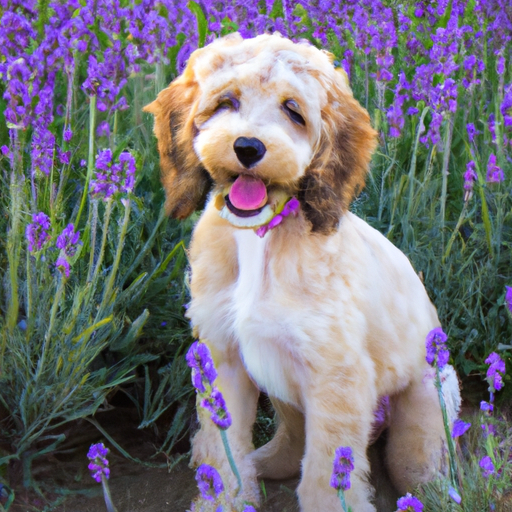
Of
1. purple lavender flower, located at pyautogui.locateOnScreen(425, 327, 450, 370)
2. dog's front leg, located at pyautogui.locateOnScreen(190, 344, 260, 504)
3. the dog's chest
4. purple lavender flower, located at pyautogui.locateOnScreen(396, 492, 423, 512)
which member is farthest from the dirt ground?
purple lavender flower, located at pyautogui.locateOnScreen(425, 327, 450, 370)

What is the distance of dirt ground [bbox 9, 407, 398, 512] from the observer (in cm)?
286

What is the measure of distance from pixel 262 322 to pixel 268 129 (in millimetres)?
604

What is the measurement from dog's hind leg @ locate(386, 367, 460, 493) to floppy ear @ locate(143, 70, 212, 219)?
100 centimetres

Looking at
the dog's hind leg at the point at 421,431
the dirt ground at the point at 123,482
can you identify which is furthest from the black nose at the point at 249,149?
the dirt ground at the point at 123,482

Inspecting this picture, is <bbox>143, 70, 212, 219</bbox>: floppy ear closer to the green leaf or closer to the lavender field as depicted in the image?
the lavender field

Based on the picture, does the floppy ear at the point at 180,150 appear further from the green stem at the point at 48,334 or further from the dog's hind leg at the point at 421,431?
the dog's hind leg at the point at 421,431

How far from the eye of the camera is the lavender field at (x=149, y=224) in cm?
284

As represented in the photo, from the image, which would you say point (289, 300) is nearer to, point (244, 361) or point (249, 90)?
point (244, 361)

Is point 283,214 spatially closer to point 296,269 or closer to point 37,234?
point 296,269

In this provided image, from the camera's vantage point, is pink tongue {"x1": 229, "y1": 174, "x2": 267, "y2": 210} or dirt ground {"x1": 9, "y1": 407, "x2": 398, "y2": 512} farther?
dirt ground {"x1": 9, "y1": 407, "x2": 398, "y2": 512}

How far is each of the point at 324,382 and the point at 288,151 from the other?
0.72m

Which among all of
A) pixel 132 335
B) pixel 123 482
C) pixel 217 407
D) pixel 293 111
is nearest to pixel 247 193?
pixel 293 111

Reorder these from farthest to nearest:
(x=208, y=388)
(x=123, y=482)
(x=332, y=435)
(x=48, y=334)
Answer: (x=123, y=482) < (x=48, y=334) < (x=332, y=435) < (x=208, y=388)

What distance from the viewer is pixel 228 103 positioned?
2336 millimetres
